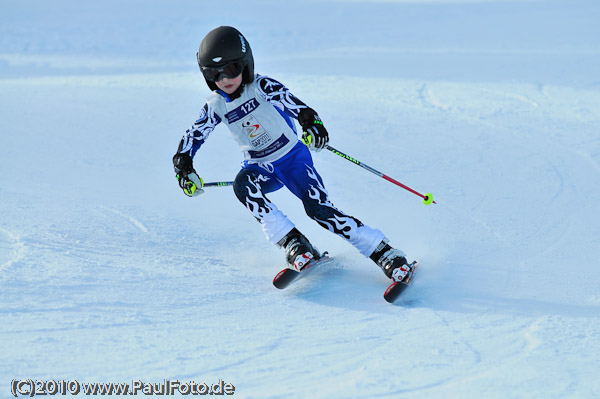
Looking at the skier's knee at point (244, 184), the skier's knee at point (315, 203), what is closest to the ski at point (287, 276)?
the skier's knee at point (315, 203)

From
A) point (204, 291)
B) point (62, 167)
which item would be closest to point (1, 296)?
point (204, 291)

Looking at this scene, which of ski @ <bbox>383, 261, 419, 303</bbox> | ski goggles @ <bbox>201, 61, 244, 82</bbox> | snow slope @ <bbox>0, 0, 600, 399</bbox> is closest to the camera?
snow slope @ <bbox>0, 0, 600, 399</bbox>

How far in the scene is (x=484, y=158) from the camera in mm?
6234

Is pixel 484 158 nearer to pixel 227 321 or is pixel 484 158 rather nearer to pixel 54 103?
pixel 227 321

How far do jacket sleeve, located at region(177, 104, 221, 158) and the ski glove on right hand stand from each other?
6 centimetres

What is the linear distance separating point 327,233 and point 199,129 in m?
1.42

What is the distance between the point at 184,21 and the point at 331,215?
9.68 m

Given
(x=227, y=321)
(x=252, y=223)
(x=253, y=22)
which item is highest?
(x=253, y=22)

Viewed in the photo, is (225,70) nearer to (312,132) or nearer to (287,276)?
(312,132)

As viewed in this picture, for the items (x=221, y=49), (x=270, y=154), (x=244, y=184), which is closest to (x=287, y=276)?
(x=244, y=184)

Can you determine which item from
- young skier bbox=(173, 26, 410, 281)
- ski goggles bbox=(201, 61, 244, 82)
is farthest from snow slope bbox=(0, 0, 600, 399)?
ski goggles bbox=(201, 61, 244, 82)

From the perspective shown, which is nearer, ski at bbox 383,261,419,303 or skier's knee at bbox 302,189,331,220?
ski at bbox 383,261,419,303

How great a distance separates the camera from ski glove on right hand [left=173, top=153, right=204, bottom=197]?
152 inches

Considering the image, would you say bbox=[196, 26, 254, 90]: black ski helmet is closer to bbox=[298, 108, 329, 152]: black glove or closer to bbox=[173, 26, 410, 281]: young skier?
bbox=[173, 26, 410, 281]: young skier
